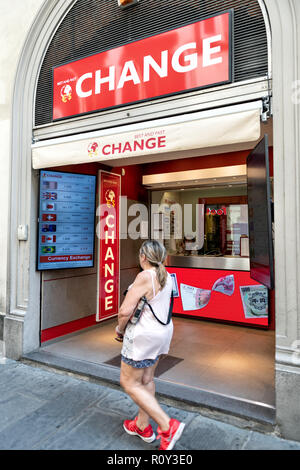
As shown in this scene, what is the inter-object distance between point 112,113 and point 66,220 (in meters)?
1.97

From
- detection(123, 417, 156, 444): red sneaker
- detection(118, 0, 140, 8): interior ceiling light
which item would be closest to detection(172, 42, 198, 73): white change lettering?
detection(118, 0, 140, 8): interior ceiling light

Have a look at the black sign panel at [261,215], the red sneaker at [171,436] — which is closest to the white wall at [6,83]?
the red sneaker at [171,436]

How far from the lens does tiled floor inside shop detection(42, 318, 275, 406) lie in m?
3.62

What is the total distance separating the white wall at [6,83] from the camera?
16.1ft

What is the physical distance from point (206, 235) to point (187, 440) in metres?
4.32

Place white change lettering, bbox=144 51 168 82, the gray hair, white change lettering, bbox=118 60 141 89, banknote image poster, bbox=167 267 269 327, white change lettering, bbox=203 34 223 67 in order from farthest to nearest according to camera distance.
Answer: banknote image poster, bbox=167 267 269 327, white change lettering, bbox=118 60 141 89, white change lettering, bbox=144 51 168 82, white change lettering, bbox=203 34 223 67, the gray hair

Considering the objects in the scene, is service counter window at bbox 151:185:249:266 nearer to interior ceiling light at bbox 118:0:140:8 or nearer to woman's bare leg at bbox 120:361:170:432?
interior ceiling light at bbox 118:0:140:8

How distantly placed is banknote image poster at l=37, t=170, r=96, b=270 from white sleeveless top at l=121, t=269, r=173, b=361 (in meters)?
2.70

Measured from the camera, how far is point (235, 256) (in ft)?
20.3

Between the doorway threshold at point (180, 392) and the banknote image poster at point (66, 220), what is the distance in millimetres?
1387

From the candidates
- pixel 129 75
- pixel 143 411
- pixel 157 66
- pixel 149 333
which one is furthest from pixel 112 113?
pixel 143 411
